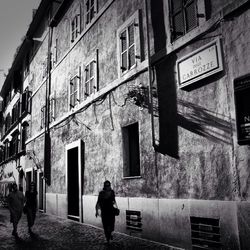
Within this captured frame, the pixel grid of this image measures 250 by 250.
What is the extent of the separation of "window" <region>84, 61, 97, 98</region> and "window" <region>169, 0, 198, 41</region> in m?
4.73

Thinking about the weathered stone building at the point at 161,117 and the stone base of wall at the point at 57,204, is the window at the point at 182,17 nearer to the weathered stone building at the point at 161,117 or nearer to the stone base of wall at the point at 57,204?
the weathered stone building at the point at 161,117

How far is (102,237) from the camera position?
962cm

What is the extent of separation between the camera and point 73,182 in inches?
591

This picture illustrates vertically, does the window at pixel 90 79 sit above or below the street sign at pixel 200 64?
above

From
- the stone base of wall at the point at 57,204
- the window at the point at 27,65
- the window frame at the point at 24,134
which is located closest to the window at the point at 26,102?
the window frame at the point at 24,134

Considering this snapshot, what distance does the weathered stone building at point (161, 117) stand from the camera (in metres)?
6.56

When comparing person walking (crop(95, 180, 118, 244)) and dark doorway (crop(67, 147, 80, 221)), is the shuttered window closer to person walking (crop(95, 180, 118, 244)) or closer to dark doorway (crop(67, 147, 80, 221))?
person walking (crop(95, 180, 118, 244))

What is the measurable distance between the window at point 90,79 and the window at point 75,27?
2218 mm

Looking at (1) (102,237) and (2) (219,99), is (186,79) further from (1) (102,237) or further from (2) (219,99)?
(1) (102,237)

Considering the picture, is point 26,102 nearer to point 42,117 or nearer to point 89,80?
point 42,117

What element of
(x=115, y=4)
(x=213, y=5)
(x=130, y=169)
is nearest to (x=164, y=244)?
(x=130, y=169)

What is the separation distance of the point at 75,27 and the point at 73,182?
667 centimetres

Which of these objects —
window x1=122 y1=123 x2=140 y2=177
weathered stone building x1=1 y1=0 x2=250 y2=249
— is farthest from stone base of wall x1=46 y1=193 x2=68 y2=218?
window x1=122 y1=123 x2=140 y2=177

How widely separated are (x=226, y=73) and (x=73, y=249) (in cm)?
509
